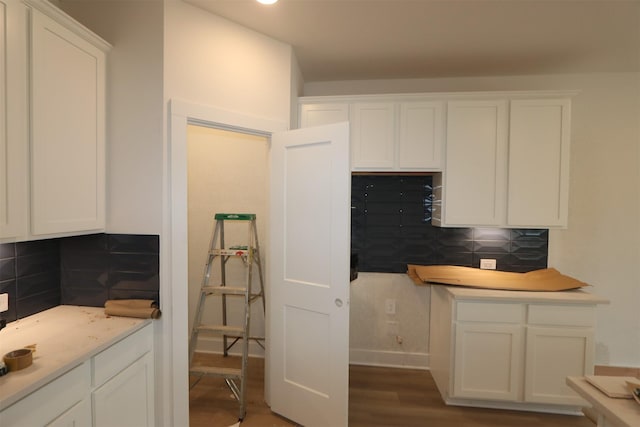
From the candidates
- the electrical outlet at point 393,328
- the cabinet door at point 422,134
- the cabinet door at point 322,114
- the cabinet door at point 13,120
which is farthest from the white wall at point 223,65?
the electrical outlet at point 393,328

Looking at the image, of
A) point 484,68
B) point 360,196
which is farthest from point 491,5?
point 360,196

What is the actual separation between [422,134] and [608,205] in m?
1.85

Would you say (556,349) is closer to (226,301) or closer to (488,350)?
(488,350)

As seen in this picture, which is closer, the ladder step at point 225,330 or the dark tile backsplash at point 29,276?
the dark tile backsplash at point 29,276

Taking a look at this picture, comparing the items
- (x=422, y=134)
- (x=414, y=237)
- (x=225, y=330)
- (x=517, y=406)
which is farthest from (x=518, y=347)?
(x=225, y=330)

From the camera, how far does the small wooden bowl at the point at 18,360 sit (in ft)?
3.55

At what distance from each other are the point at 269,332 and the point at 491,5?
8.65 ft

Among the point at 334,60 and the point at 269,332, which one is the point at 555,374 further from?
the point at 334,60

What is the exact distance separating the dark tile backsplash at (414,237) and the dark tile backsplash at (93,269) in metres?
1.79

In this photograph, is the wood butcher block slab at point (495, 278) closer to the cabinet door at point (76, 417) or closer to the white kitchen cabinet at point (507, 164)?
the white kitchen cabinet at point (507, 164)

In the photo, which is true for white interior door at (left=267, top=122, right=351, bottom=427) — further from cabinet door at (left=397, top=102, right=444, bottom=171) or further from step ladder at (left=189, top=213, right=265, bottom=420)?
cabinet door at (left=397, top=102, right=444, bottom=171)

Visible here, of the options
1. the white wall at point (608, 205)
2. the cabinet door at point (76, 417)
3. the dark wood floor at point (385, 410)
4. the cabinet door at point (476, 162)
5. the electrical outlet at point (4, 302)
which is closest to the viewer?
the cabinet door at point (76, 417)

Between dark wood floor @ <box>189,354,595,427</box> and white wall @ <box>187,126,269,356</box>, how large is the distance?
687mm

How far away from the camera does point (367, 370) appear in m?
2.80
